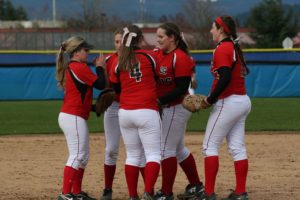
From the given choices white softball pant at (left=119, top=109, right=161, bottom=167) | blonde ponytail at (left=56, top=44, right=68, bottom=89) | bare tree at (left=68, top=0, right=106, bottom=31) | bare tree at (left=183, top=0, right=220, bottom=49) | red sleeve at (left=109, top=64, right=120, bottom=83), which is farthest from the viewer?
bare tree at (left=68, top=0, right=106, bottom=31)

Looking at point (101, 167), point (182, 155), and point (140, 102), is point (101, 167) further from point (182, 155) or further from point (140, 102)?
point (140, 102)

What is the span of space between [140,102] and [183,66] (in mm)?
646

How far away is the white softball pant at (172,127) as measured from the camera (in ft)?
23.3

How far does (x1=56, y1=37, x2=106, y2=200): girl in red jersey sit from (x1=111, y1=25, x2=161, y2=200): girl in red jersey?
38 centimetres

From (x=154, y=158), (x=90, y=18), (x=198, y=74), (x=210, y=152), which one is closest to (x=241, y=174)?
(x=210, y=152)

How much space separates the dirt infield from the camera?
26.1ft

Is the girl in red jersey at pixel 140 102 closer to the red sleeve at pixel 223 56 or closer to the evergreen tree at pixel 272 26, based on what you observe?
the red sleeve at pixel 223 56

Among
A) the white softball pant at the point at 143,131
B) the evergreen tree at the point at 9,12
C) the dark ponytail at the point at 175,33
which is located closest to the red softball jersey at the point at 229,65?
the dark ponytail at the point at 175,33

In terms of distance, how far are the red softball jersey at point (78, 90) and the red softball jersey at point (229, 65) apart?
→ 1212 mm

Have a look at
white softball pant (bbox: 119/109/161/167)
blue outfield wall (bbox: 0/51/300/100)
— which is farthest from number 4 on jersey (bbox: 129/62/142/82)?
blue outfield wall (bbox: 0/51/300/100)

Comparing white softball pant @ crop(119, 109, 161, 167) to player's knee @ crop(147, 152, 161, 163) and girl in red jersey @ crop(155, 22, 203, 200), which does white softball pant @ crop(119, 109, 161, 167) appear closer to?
player's knee @ crop(147, 152, 161, 163)

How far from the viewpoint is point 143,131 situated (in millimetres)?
6570

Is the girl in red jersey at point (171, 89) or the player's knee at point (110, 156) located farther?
the player's knee at point (110, 156)

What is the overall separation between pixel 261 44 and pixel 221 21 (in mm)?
41950
